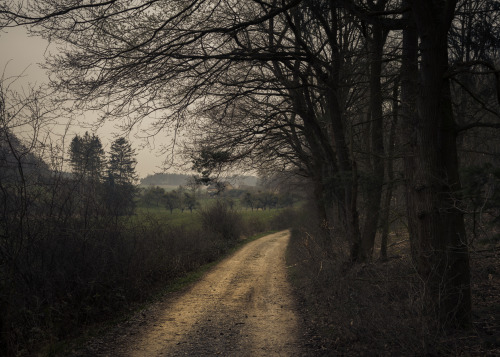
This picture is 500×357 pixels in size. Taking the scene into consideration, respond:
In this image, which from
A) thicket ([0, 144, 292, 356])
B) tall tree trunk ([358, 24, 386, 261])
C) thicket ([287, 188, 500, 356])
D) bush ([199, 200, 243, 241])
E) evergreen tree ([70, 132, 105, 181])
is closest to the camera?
thicket ([287, 188, 500, 356])

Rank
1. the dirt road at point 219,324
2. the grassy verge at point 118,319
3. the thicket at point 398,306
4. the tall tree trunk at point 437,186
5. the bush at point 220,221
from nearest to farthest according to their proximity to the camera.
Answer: the thicket at point 398,306 → the tall tree trunk at point 437,186 → the grassy verge at point 118,319 → the dirt road at point 219,324 → the bush at point 220,221

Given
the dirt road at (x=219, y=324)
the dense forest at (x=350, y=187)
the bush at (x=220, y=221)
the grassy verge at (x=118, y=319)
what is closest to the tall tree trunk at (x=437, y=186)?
the dense forest at (x=350, y=187)

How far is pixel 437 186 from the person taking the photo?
5.46 meters

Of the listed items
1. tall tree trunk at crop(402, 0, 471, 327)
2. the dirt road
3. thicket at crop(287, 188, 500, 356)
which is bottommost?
the dirt road

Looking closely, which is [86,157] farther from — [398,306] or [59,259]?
[398,306]

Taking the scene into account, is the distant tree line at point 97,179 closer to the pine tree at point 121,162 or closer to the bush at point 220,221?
the pine tree at point 121,162

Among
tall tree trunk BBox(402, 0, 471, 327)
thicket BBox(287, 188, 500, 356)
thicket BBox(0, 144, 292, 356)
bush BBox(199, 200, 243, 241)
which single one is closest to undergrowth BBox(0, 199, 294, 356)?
thicket BBox(0, 144, 292, 356)

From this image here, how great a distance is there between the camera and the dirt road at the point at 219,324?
624 centimetres

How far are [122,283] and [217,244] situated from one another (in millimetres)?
12217

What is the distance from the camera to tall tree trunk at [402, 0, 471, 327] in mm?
5297

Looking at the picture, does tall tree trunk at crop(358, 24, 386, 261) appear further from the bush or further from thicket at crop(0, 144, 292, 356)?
the bush

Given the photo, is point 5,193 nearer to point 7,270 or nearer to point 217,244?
point 7,270

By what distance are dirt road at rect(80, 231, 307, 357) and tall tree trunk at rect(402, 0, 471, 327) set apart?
2655 millimetres

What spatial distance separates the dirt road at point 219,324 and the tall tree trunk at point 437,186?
2655mm
